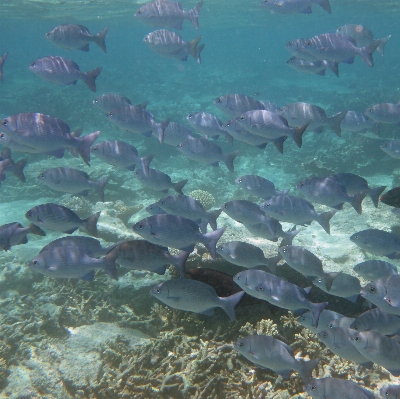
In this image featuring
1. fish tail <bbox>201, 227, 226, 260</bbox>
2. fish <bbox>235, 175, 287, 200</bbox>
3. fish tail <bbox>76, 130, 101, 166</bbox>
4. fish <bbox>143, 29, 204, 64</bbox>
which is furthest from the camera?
fish <bbox>143, 29, 204, 64</bbox>

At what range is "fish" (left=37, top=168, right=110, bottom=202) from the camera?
520 centimetres

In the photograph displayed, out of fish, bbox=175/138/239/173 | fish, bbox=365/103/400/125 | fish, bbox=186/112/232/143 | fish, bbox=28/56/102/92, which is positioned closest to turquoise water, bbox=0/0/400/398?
fish, bbox=175/138/239/173

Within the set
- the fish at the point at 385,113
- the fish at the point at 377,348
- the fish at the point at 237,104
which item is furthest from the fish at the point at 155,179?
the fish at the point at 385,113

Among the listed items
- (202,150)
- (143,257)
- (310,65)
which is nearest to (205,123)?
(202,150)

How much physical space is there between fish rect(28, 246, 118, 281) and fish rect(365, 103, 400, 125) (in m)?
6.03

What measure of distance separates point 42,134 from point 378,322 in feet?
16.8

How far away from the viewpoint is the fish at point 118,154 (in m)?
5.66

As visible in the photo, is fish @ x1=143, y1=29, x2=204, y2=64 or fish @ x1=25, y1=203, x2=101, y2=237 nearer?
fish @ x1=25, y1=203, x2=101, y2=237

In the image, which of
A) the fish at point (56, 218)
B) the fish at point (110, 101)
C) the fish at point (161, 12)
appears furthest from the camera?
the fish at point (161, 12)

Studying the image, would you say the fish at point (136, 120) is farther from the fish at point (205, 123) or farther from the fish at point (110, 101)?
the fish at point (205, 123)

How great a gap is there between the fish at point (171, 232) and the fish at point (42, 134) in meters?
1.68

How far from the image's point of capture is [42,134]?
4621mm

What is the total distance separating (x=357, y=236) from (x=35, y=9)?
1573 inches

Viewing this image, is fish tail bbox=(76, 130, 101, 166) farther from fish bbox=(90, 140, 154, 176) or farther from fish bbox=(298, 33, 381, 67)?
fish bbox=(298, 33, 381, 67)
